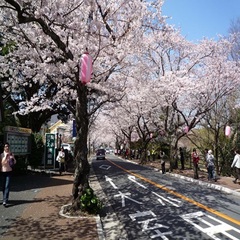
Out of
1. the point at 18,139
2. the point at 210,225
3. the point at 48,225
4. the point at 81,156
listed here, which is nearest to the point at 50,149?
the point at 18,139

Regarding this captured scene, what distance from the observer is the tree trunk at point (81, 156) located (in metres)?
8.62

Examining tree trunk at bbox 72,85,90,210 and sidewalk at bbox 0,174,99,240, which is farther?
tree trunk at bbox 72,85,90,210

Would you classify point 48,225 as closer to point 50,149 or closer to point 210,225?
point 210,225

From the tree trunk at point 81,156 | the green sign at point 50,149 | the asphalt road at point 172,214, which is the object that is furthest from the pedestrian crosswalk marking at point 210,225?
the green sign at point 50,149

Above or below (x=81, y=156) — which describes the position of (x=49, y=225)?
below

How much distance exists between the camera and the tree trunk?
862cm

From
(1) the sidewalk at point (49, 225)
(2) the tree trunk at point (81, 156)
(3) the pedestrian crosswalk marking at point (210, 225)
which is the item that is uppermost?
(2) the tree trunk at point (81, 156)

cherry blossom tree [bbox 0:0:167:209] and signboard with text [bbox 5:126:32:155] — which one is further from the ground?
cherry blossom tree [bbox 0:0:167:209]

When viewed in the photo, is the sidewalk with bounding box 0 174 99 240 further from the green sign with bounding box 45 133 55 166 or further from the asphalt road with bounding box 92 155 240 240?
the green sign with bounding box 45 133 55 166

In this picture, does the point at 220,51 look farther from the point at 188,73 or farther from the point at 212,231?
the point at 212,231

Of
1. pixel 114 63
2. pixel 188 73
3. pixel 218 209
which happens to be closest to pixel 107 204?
pixel 218 209

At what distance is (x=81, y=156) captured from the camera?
28.6 feet

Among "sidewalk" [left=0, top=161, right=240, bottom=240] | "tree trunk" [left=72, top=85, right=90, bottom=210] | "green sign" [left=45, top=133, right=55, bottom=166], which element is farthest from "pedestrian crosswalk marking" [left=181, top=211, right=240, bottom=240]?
"green sign" [left=45, top=133, right=55, bottom=166]

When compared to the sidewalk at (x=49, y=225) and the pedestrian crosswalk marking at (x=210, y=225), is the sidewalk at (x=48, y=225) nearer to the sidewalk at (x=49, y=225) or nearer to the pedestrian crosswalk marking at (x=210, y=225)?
the sidewalk at (x=49, y=225)
